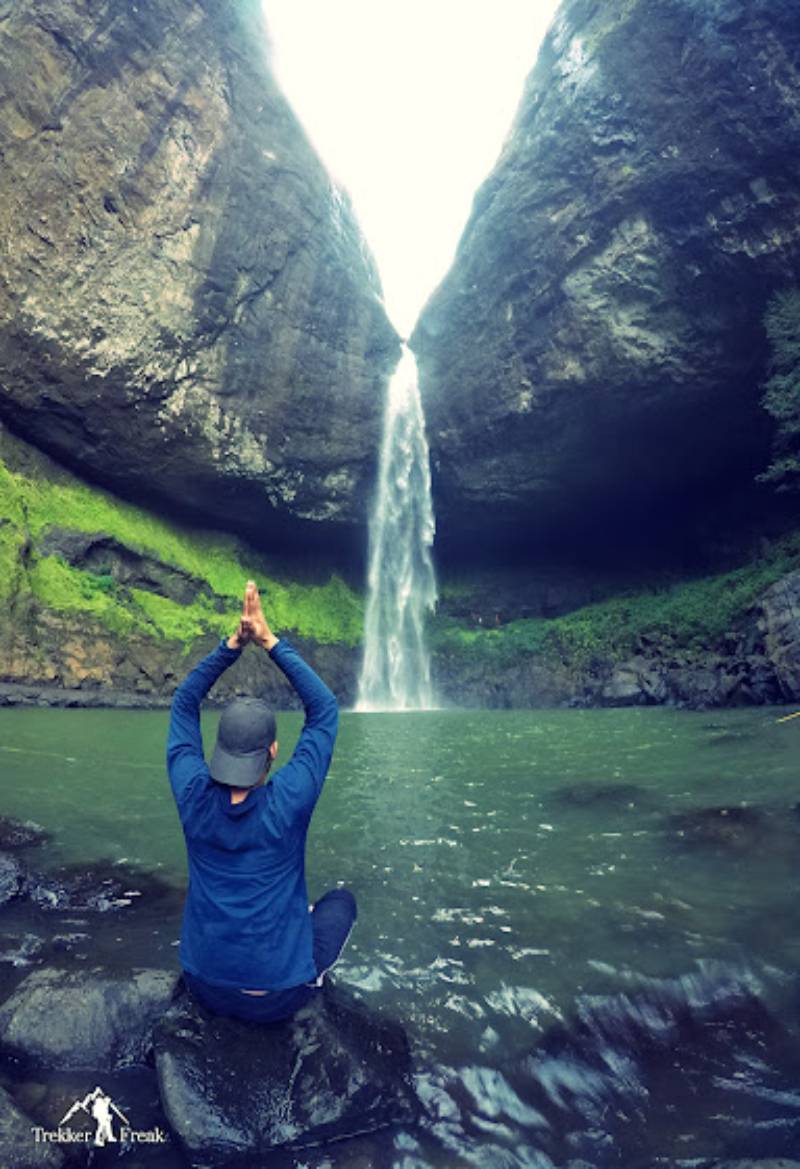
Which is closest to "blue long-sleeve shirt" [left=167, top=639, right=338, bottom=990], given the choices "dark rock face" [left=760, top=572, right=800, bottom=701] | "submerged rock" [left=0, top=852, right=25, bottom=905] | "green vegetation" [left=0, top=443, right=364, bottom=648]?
"submerged rock" [left=0, top=852, right=25, bottom=905]

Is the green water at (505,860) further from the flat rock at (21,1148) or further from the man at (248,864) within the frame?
the flat rock at (21,1148)

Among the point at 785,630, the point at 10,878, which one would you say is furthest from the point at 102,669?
the point at 785,630

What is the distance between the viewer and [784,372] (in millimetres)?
21047

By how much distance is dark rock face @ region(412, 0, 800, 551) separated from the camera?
794 inches

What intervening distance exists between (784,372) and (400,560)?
17437mm

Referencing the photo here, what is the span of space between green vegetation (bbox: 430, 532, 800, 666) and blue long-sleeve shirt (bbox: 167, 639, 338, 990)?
68.4ft

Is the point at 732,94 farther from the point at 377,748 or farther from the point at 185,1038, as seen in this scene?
the point at 185,1038

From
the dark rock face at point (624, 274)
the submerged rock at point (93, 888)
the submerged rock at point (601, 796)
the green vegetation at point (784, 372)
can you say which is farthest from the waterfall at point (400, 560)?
the submerged rock at point (93, 888)

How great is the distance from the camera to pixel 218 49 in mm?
28453

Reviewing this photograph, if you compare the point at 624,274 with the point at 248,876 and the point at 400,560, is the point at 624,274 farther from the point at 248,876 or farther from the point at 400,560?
the point at 248,876

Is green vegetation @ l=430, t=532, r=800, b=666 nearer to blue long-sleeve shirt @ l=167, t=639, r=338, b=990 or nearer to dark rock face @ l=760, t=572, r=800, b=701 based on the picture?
dark rock face @ l=760, t=572, r=800, b=701

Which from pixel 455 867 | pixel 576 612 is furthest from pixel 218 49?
pixel 455 867

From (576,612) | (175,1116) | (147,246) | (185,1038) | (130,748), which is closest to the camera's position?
(175,1116)

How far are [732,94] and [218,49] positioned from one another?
851 inches
